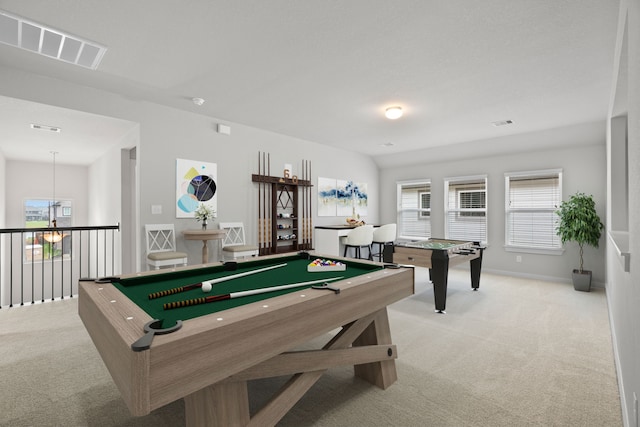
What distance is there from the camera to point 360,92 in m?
3.63

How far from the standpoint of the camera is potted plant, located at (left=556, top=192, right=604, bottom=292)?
4637mm

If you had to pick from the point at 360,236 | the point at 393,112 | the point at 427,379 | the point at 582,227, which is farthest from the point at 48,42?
the point at 582,227

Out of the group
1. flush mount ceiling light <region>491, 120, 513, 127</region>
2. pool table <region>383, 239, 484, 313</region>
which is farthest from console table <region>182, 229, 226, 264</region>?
flush mount ceiling light <region>491, 120, 513, 127</region>

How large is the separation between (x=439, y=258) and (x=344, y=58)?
95.2 inches

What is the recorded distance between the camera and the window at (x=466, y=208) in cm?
635

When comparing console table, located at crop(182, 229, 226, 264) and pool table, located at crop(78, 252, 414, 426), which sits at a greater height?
console table, located at crop(182, 229, 226, 264)

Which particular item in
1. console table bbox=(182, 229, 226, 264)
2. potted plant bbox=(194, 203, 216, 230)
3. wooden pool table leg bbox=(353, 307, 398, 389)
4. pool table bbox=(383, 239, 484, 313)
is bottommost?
wooden pool table leg bbox=(353, 307, 398, 389)

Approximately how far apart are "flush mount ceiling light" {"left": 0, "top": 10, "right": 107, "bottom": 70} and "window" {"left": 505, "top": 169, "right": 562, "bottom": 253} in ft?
21.2

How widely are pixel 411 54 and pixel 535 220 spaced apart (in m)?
4.55

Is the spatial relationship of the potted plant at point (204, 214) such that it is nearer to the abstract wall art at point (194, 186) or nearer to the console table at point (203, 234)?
the abstract wall art at point (194, 186)

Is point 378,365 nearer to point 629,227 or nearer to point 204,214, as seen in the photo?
point 629,227

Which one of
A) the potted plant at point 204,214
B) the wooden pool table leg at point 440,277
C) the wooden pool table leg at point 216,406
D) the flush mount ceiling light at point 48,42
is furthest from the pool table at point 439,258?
the flush mount ceiling light at point 48,42

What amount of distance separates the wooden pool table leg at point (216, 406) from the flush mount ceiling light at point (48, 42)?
286 cm

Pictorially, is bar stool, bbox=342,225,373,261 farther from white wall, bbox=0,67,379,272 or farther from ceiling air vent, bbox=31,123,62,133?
ceiling air vent, bbox=31,123,62,133
